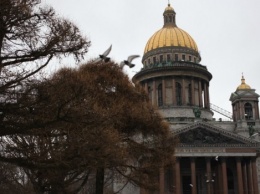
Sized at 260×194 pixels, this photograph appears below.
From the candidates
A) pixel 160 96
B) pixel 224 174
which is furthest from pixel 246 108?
pixel 224 174

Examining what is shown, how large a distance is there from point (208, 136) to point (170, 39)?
22.8 m

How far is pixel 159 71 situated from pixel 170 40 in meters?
5.92

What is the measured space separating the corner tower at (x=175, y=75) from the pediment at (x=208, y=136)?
10.7 m

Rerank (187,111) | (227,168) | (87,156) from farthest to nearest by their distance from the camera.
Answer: (187,111), (227,168), (87,156)

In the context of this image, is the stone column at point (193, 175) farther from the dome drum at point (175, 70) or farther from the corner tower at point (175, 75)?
the dome drum at point (175, 70)

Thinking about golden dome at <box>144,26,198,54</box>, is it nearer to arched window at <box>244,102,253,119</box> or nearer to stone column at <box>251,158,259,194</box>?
arched window at <box>244,102,253,119</box>

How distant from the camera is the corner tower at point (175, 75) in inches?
3002

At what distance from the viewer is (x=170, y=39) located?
263ft

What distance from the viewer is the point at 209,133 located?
63.5 m

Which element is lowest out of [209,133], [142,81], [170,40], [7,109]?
[7,109]

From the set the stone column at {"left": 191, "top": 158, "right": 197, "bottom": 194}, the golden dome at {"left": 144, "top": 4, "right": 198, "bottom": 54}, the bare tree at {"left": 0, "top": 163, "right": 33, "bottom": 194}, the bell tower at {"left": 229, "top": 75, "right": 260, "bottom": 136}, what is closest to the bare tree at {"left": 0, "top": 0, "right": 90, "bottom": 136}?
the bare tree at {"left": 0, "top": 163, "right": 33, "bottom": 194}

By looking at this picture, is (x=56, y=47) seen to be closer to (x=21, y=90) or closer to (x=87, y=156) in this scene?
(x=21, y=90)

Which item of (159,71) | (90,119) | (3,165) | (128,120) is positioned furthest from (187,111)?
(90,119)

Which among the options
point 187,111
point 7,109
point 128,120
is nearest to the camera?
point 7,109
